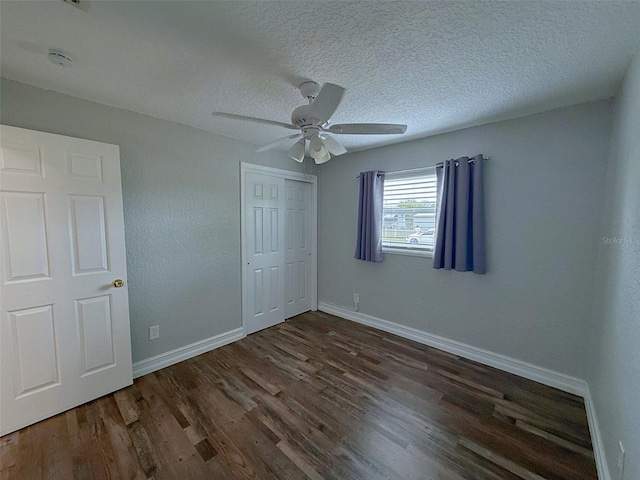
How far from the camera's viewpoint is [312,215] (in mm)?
3902

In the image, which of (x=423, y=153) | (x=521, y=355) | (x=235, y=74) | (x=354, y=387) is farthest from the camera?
(x=423, y=153)

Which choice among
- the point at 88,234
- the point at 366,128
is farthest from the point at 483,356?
the point at 88,234

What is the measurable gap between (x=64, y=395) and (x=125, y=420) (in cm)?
52

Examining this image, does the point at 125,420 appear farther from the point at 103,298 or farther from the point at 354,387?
the point at 354,387

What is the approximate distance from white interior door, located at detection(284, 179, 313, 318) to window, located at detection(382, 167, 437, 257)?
3.89 ft

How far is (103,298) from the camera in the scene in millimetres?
2002

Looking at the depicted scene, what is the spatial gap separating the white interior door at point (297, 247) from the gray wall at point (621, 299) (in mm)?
3035

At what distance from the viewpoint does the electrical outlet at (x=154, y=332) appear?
2.37 metres

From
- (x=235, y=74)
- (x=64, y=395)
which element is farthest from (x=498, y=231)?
(x=64, y=395)

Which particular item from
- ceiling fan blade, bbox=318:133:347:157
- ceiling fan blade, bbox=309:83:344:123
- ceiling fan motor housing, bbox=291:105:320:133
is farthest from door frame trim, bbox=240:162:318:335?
ceiling fan blade, bbox=309:83:344:123

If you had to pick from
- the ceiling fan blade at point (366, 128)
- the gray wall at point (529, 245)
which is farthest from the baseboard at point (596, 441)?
the ceiling fan blade at point (366, 128)

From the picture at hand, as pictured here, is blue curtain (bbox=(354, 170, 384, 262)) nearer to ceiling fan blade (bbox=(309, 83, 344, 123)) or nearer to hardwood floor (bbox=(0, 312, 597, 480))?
hardwood floor (bbox=(0, 312, 597, 480))

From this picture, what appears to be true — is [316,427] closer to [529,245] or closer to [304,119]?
[304,119]

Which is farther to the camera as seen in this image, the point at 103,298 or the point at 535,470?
the point at 103,298
